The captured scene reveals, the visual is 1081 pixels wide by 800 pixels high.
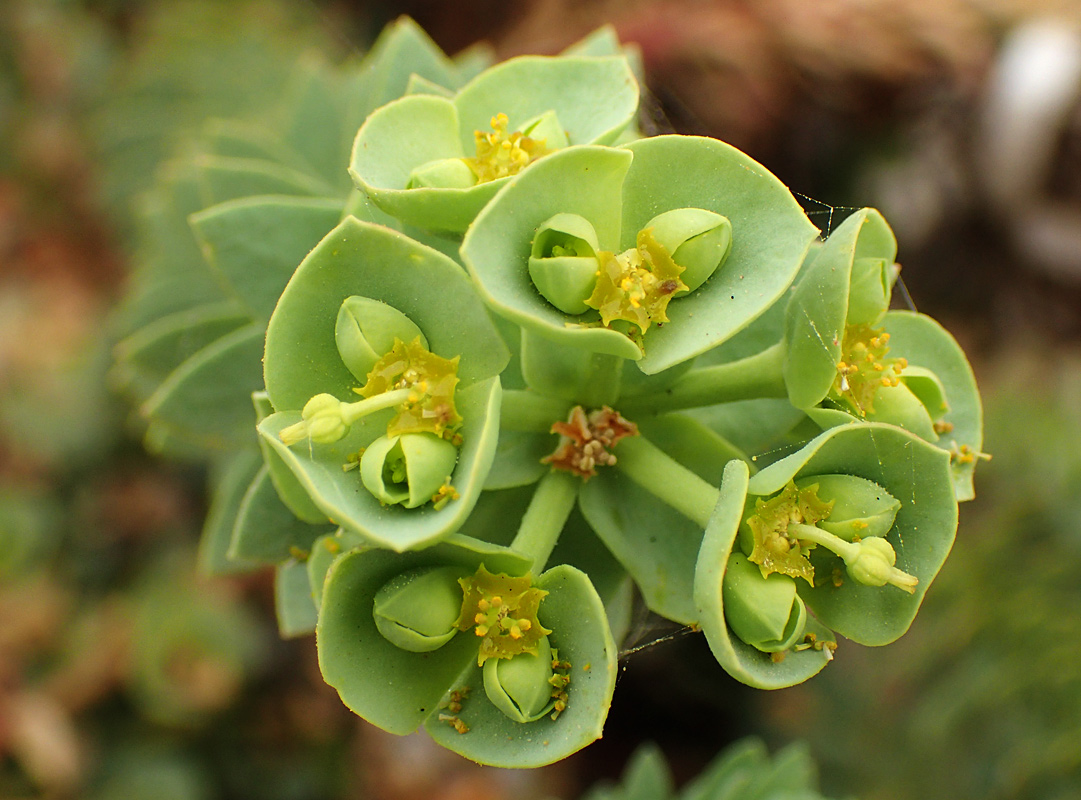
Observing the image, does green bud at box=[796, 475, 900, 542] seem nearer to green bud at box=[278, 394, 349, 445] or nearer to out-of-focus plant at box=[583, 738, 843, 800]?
green bud at box=[278, 394, 349, 445]

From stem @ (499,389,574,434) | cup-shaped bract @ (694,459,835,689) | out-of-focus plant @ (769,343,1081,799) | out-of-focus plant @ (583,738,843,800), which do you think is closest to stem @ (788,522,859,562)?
cup-shaped bract @ (694,459,835,689)

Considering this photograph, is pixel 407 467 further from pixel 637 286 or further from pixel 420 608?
pixel 637 286

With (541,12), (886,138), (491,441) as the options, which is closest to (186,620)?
(491,441)

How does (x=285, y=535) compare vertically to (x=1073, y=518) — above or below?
above

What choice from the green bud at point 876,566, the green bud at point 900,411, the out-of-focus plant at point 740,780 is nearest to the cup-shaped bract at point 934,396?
the green bud at point 900,411

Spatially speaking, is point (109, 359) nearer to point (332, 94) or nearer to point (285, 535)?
point (332, 94)

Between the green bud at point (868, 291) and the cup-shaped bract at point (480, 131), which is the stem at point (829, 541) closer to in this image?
the green bud at point (868, 291)
